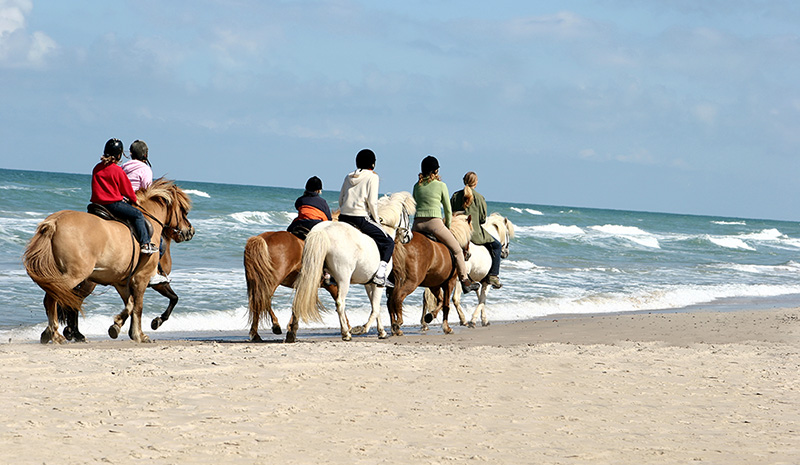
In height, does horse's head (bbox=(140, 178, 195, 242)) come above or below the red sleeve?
below

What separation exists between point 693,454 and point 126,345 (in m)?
5.79

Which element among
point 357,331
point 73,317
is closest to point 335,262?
point 357,331

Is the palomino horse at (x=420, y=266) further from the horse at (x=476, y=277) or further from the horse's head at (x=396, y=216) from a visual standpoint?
the horse at (x=476, y=277)

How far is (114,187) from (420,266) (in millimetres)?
3751

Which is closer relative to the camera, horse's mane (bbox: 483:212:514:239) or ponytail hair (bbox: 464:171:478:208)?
ponytail hair (bbox: 464:171:478:208)

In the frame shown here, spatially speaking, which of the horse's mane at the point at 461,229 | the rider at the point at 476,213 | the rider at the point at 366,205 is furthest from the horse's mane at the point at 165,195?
the rider at the point at 476,213

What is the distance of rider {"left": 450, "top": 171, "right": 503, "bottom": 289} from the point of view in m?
11.3

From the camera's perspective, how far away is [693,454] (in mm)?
4379

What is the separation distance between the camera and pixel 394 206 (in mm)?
9602

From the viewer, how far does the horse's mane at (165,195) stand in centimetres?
874

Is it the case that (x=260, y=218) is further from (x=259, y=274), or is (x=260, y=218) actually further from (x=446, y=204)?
(x=259, y=274)

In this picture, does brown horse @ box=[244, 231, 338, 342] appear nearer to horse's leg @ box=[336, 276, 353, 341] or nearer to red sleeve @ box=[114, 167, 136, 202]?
horse's leg @ box=[336, 276, 353, 341]

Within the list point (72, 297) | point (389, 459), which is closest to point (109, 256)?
point (72, 297)

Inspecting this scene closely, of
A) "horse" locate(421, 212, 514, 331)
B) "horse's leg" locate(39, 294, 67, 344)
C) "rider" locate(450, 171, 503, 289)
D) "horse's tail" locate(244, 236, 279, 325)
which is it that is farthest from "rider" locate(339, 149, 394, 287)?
"horse's leg" locate(39, 294, 67, 344)
